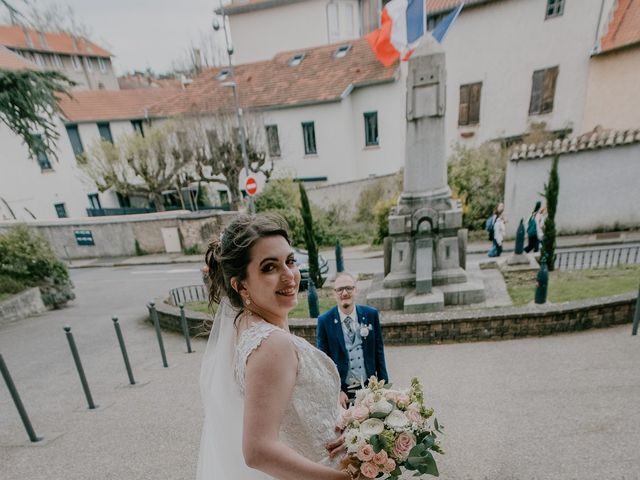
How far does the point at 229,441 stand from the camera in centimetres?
182

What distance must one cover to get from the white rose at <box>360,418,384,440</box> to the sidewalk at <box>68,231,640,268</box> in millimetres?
11902

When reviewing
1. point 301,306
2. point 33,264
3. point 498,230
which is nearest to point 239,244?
point 301,306

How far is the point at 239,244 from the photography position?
1.57m

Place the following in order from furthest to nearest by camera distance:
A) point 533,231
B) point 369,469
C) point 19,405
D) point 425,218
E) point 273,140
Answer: point 273,140, point 533,231, point 425,218, point 19,405, point 369,469

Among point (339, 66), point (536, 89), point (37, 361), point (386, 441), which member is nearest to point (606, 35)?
point (536, 89)

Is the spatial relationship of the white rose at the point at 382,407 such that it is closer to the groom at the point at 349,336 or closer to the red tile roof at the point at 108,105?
the groom at the point at 349,336

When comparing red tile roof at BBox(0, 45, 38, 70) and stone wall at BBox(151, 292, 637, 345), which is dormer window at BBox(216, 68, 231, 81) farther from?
stone wall at BBox(151, 292, 637, 345)

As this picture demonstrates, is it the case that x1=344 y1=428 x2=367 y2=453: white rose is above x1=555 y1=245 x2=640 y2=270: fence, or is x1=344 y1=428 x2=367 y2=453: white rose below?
above

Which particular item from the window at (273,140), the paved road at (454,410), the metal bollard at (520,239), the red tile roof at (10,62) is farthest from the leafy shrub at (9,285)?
the window at (273,140)

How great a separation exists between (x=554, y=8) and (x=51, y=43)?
41.4 metres

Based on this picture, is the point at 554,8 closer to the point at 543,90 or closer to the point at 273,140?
the point at 543,90

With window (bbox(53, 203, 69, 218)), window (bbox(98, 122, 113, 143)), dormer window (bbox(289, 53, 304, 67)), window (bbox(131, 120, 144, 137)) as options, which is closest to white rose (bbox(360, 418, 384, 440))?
dormer window (bbox(289, 53, 304, 67))

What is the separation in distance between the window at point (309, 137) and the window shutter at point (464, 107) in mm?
8181

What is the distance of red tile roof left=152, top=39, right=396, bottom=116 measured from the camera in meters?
19.5
